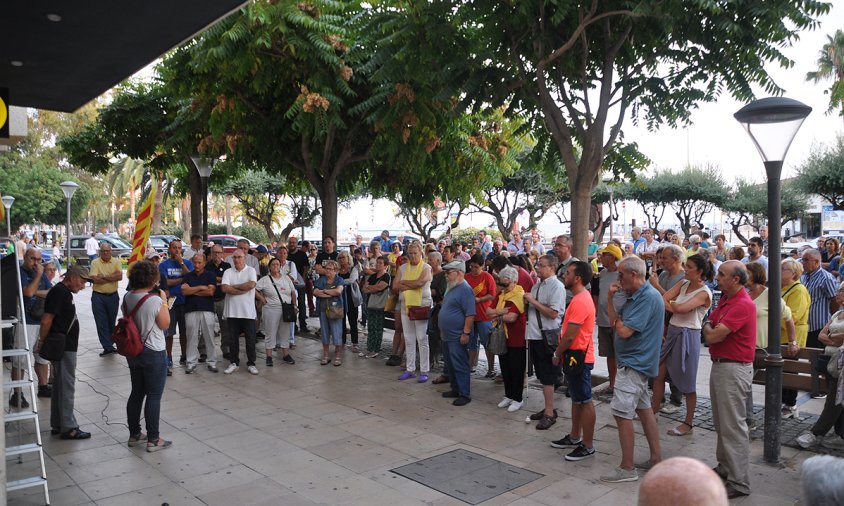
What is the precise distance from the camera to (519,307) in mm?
7723

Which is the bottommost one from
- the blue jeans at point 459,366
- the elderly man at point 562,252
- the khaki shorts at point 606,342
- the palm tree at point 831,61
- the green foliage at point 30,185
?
the blue jeans at point 459,366

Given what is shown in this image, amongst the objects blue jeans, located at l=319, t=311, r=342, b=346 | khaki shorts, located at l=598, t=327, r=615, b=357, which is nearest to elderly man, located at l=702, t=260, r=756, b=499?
khaki shorts, located at l=598, t=327, r=615, b=357

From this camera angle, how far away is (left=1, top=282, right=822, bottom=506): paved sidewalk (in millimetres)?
5301

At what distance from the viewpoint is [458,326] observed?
8.17 metres

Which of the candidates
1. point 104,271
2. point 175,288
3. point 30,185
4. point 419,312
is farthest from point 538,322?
point 30,185

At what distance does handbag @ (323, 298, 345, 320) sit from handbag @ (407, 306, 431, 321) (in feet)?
4.88

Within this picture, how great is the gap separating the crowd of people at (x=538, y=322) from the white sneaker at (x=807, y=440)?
20 mm

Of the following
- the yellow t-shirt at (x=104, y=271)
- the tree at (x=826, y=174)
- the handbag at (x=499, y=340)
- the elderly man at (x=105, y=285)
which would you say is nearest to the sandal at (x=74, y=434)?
the elderly man at (x=105, y=285)

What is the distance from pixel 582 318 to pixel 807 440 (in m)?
2.59

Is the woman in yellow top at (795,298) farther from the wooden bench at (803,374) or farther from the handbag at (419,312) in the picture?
the handbag at (419,312)

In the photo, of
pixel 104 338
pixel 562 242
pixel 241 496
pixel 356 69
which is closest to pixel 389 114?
pixel 356 69

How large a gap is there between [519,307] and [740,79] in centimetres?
454

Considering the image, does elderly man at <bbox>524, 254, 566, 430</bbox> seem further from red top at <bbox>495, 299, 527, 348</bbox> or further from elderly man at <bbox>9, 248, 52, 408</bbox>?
elderly man at <bbox>9, 248, 52, 408</bbox>

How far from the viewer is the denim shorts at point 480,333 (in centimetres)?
883
